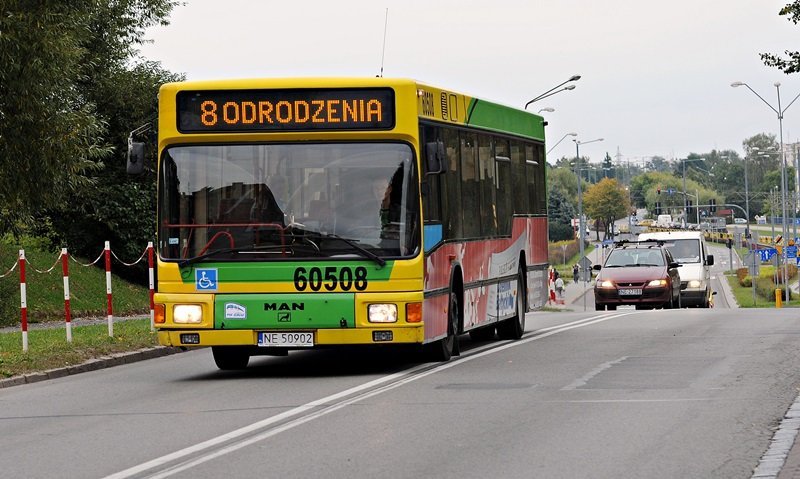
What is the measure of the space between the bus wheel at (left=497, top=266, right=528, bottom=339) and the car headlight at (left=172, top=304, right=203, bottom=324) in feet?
22.3

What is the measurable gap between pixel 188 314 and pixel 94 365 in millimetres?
3586

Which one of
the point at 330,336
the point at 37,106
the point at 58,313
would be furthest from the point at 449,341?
the point at 58,313

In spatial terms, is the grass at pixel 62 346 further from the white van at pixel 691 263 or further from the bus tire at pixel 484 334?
the white van at pixel 691 263

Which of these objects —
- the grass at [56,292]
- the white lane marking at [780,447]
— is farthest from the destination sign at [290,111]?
the grass at [56,292]

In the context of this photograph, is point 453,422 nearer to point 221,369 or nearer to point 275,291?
point 275,291

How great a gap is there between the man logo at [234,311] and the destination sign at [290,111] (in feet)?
5.86

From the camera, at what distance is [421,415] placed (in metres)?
12.1

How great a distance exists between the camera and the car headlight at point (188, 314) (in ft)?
51.8

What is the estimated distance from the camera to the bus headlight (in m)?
15.5

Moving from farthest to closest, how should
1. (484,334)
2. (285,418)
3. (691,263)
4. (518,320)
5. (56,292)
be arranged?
(691,263)
(56,292)
(484,334)
(518,320)
(285,418)

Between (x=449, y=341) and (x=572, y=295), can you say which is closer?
(x=449, y=341)

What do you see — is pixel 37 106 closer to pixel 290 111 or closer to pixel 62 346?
pixel 62 346

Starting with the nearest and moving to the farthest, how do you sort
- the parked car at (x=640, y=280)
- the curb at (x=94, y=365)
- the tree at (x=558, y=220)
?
the curb at (x=94, y=365), the parked car at (x=640, y=280), the tree at (x=558, y=220)

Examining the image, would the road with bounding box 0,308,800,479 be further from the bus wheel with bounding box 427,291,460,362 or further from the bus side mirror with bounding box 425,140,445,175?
the bus side mirror with bounding box 425,140,445,175
